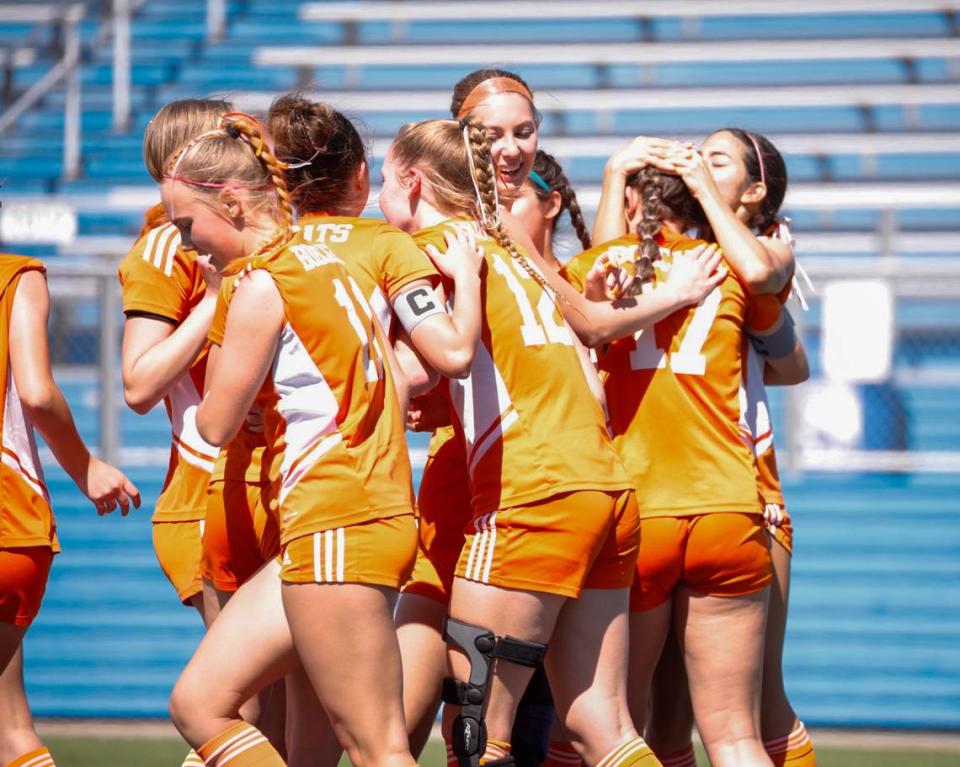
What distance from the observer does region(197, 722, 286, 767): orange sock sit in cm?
277

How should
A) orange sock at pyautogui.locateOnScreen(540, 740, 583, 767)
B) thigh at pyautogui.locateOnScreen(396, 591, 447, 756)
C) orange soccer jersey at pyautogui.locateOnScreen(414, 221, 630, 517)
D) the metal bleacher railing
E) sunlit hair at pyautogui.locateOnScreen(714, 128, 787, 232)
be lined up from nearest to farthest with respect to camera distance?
orange soccer jersey at pyautogui.locateOnScreen(414, 221, 630, 517) < thigh at pyautogui.locateOnScreen(396, 591, 447, 756) < sunlit hair at pyautogui.locateOnScreen(714, 128, 787, 232) < orange sock at pyautogui.locateOnScreen(540, 740, 583, 767) < the metal bleacher railing

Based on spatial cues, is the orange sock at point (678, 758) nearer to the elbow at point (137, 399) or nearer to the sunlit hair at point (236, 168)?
the elbow at point (137, 399)

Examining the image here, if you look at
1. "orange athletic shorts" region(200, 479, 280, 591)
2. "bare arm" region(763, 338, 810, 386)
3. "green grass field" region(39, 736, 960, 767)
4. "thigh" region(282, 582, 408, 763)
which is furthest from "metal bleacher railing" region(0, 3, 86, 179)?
"thigh" region(282, 582, 408, 763)

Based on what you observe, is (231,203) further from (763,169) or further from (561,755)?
(561,755)

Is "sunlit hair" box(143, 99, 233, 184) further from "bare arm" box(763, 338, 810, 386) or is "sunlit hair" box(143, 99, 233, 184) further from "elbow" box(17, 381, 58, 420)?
"bare arm" box(763, 338, 810, 386)

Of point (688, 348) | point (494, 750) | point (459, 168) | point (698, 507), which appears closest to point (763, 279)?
point (688, 348)

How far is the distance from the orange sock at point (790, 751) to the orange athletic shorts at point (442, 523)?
3.45 feet

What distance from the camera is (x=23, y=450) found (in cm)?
326

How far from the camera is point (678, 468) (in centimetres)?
332

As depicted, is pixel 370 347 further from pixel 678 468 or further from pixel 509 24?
pixel 509 24

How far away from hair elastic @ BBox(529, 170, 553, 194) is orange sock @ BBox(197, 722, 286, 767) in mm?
1851

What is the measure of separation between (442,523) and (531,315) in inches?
24.4

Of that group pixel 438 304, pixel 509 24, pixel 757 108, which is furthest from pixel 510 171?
pixel 509 24

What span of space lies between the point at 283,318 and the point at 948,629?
4.58 metres
